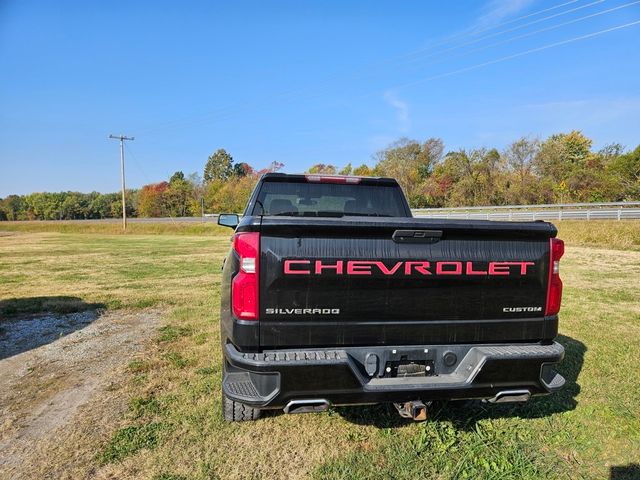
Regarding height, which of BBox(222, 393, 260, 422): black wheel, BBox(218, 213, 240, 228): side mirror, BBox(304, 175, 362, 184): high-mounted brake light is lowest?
BBox(222, 393, 260, 422): black wheel

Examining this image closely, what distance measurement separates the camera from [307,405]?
2.38 metres

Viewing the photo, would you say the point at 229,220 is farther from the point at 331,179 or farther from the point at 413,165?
the point at 413,165

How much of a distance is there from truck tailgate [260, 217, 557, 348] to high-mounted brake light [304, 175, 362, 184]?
1.61 metres

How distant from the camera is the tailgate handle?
8.05 ft

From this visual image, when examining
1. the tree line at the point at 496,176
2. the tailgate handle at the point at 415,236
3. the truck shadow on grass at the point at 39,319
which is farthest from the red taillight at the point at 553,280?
the tree line at the point at 496,176

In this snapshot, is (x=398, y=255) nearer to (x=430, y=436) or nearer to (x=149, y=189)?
(x=430, y=436)

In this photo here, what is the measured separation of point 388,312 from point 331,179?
6.41 feet

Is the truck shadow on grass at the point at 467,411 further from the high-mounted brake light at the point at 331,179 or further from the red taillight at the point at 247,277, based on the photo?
the high-mounted brake light at the point at 331,179

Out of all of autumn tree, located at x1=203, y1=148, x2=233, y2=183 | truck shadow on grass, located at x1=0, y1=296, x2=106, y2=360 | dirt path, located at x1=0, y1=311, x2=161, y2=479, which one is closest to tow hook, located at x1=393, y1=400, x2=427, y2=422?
dirt path, located at x1=0, y1=311, x2=161, y2=479

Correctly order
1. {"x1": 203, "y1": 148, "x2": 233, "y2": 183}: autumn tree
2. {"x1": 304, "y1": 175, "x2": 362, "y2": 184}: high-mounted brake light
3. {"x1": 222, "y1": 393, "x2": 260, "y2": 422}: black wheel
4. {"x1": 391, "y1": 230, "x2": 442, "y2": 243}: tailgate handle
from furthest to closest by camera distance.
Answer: {"x1": 203, "y1": 148, "x2": 233, "y2": 183}: autumn tree
{"x1": 304, "y1": 175, "x2": 362, "y2": 184}: high-mounted brake light
{"x1": 222, "y1": 393, "x2": 260, "y2": 422}: black wheel
{"x1": 391, "y1": 230, "x2": 442, "y2": 243}: tailgate handle

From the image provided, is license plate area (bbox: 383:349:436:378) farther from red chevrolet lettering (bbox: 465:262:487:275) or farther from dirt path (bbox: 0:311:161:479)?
dirt path (bbox: 0:311:161:479)

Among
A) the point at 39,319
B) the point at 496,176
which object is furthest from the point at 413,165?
the point at 39,319

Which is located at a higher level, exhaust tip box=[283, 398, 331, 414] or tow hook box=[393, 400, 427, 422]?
exhaust tip box=[283, 398, 331, 414]

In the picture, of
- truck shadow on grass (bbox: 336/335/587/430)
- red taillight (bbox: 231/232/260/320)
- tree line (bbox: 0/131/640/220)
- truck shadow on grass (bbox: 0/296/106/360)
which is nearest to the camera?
red taillight (bbox: 231/232/260/320)
